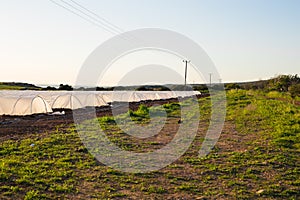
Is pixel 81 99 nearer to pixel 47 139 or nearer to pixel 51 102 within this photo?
pixel 51 102

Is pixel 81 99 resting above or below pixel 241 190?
above

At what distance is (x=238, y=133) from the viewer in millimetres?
9250

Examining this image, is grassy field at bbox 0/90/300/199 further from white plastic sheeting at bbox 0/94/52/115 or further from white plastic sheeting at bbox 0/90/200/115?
white plastic sheeting at bbox 0/90/200/115

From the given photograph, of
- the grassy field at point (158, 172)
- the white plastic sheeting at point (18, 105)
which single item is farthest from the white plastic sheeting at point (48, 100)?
the grassy field at point (158, 172)

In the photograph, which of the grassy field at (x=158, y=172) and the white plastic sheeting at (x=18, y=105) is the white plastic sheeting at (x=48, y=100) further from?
the grassy field at (x=158, y=172)

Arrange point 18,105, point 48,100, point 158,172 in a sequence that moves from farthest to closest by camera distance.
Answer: point 48,100, point 18,105, point 158,172

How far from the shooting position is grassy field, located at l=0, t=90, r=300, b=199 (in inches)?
184

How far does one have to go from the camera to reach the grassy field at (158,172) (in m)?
4.67

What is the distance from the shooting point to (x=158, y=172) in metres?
5.66

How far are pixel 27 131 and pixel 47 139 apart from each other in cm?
215

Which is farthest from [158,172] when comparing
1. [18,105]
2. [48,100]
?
[48,100]

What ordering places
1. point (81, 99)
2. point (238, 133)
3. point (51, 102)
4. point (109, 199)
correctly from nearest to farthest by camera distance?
point (109, 199) → point (238, 133) → point (51, 102) → point (81, 99)

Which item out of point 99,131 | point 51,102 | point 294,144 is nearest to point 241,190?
point 294,144

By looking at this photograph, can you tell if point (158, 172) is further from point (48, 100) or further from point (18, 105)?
point (48, 100)
